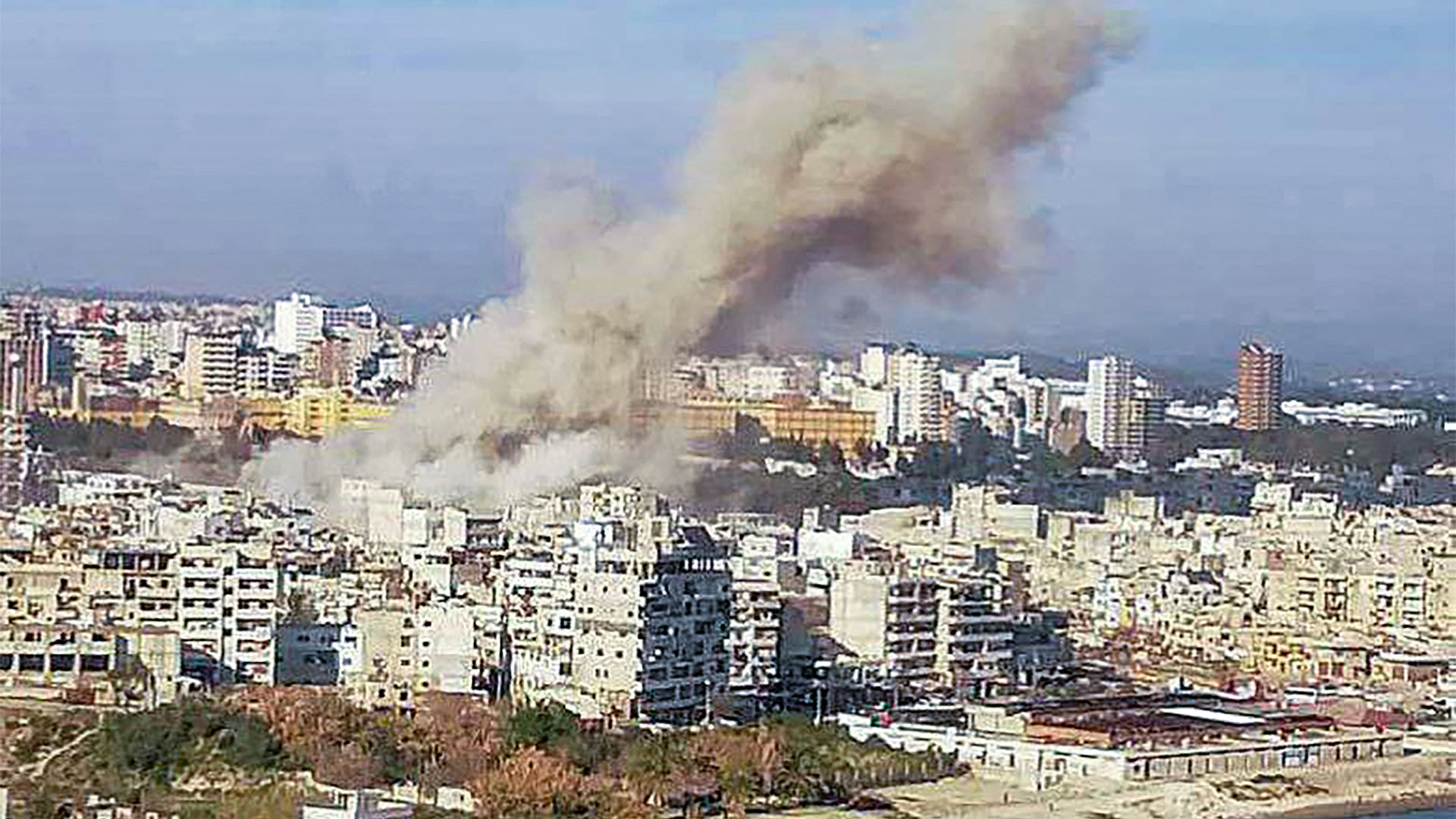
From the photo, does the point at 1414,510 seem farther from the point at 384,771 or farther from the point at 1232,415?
the point at 384,771

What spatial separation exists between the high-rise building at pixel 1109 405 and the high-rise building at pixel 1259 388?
74cm

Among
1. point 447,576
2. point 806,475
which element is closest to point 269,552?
point 447,576

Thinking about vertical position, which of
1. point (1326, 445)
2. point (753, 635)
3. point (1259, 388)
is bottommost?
point (753, 635)

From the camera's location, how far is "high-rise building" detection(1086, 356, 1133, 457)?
74.0ft

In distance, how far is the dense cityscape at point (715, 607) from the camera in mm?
9812

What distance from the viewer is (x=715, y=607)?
34.5 feet

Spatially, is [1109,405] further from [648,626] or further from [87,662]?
[87,662]

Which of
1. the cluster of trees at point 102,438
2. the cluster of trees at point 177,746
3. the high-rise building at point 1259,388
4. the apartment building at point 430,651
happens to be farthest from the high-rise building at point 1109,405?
the cluster of trees at point 177,746

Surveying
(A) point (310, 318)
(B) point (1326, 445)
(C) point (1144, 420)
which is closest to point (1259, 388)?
(C) point (1144, 420)

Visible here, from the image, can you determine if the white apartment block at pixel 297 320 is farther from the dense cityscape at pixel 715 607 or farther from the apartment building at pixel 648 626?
the apartment building at pixel 648 626

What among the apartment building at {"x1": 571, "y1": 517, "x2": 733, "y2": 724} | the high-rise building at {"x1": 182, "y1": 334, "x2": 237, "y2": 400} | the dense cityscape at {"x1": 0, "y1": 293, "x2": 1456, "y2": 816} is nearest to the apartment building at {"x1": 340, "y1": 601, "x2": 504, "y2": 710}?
the dense cityscape at {"x1": 0, "y1": 293, "x2": 1456, "y2": 816}

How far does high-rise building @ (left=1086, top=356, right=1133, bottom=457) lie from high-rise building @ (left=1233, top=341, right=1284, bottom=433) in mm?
736

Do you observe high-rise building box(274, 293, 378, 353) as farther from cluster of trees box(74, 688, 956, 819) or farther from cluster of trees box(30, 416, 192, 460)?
cluster of trees box(74, 688, 956, 819)

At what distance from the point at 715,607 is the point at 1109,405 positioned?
12.7 metres
